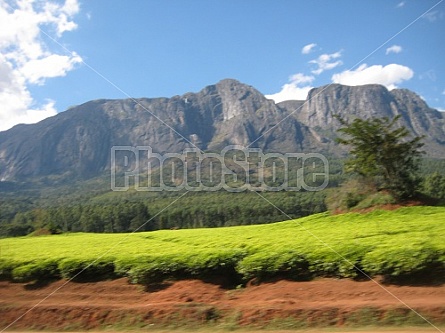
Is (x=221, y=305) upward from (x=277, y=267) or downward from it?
downward

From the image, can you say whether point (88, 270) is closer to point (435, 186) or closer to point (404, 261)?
point (404, 261)

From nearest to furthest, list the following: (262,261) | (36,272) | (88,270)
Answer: (262,261) → (88,270) → (36,272)

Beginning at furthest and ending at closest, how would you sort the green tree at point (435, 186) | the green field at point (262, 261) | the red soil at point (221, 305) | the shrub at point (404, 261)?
1. the green tree at point (435, 186)
2. the green field at point (262, 261)
3. the shrub at point (404, 261)
4. the red soil at point (221, 305)

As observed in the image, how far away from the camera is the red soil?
396 inches

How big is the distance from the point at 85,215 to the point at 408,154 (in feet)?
244

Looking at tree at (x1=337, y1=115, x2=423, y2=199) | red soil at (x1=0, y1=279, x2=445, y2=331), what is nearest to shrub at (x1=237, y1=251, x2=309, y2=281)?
red soil at (x1=0, y1=279, x2=445, y2=331)

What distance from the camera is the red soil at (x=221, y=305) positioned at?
33.0 feet

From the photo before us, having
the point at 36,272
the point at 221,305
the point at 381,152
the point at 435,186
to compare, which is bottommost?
the point at 221,305

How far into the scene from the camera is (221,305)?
11.3m

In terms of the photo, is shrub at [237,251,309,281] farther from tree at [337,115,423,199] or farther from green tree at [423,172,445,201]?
green tree at [423,172,445,201]

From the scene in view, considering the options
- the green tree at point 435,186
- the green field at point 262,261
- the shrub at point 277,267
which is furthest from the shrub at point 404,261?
the green tree at point 435,186

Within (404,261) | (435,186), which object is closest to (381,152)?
(404,261)

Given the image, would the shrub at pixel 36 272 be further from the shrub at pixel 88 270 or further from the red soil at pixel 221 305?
the red soil at pixel 221 305

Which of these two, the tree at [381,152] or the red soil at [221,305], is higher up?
the tree at [381,152]
